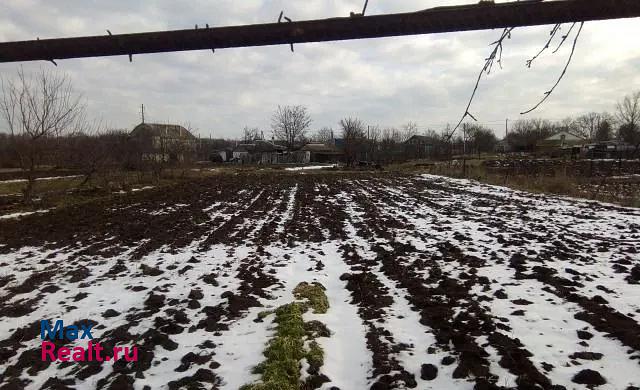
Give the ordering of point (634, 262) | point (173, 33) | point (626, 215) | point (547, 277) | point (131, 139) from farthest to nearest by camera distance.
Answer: point (131, 139), point (626, 215), point (634, 262), point (547, 277), point (173, 33)

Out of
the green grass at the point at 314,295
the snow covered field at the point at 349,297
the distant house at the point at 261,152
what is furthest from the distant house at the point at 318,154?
the green grass at the point at 314,295

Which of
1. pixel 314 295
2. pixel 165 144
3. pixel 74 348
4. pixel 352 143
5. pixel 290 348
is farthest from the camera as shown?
pixel 352 143

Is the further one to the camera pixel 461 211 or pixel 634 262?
pixel 461 211

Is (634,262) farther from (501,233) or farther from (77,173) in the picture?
(77,173)

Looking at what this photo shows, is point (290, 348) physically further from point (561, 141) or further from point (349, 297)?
point (561, 141)

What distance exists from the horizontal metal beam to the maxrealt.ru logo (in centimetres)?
271

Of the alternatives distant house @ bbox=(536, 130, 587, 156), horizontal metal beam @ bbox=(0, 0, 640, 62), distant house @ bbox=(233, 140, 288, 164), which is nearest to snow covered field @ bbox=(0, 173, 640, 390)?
horizontal metal beam @ bbox=(0, 0, 640, 62)

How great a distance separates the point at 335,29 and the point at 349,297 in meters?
3.53

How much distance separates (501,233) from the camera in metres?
8.75

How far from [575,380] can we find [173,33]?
4.12 meters

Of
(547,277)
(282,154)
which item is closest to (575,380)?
(547,277)

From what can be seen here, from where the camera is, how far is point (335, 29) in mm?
2914

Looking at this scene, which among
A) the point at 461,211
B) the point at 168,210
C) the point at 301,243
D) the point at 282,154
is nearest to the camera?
the point at 301,243

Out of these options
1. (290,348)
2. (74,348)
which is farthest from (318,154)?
(290,348)
